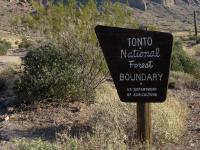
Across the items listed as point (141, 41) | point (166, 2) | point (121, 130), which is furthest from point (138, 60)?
point (166, 2)

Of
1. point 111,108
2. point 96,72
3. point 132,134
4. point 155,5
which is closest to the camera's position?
point 132,134

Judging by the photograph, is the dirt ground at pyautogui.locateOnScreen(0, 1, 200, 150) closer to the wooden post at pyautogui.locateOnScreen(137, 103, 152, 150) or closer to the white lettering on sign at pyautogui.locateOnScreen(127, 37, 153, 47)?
the wooden post at pyautogui.locateOnScreen(137, 103, 152, 150)

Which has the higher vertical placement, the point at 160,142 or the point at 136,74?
the point at 136,74

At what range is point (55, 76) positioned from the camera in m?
14.0

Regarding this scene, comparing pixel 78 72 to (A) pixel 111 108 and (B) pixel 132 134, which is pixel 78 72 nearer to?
(A) pixel 111 108

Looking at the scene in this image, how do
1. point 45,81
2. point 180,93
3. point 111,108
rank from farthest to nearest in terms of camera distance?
1. point 180,93
2. point 45,81
3. point 111,108

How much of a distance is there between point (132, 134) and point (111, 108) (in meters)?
1.21

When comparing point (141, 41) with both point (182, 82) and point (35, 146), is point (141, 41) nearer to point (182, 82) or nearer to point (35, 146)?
point (35, 146)

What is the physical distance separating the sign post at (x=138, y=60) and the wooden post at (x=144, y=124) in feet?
0.50

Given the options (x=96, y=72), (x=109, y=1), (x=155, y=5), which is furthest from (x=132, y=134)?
(x=155, y=5)

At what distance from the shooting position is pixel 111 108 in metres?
11.4

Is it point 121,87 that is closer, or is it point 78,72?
point 121,87

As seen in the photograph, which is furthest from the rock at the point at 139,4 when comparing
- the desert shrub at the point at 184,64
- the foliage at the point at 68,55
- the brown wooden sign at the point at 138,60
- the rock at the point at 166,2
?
the brown wooden sign at the point at 138,60

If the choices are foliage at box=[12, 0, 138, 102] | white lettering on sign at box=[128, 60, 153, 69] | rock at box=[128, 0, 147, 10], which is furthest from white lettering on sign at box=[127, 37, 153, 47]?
rock at box=[128, 0, 147, 10]
